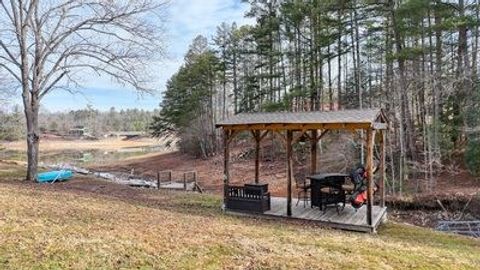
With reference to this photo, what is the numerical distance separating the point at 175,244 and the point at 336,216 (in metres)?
4.97

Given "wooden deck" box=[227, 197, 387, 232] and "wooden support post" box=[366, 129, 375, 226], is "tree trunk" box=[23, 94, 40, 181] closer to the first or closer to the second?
"wooden deck" box=[227, 197, 387, 232]

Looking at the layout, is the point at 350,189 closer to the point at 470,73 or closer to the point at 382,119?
the point at 382,119

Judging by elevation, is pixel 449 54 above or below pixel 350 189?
above

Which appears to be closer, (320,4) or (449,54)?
(449,54)

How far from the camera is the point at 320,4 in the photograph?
20.5 m

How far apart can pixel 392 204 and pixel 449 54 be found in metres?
8.04

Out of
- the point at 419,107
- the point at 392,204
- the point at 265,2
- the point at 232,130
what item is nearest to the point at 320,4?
the point at 265,2

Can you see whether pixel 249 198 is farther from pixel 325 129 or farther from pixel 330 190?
pixel 325 129

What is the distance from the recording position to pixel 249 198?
9812mm

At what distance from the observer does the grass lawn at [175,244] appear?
14.9 ft

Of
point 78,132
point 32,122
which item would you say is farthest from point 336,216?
point 78,132

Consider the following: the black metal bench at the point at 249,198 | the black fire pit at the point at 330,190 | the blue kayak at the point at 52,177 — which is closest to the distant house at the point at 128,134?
the blue kayak at the point at 52,177

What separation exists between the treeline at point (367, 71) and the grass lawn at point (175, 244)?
8.63 metres

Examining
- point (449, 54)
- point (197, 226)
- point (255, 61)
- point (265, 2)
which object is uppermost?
point (265, 2)
